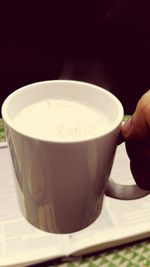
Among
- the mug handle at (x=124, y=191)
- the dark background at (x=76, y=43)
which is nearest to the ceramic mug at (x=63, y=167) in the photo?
the mug handle at (x=124, y=191)

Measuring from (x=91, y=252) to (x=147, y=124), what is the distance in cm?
22

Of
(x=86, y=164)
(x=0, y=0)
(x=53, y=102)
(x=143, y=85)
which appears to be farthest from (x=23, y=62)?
(x=86, y=164)

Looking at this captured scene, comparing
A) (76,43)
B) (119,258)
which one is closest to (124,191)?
(119,258)

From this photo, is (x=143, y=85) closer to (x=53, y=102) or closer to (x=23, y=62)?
(x=23, y=62)

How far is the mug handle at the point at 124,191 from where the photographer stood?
0.47 metres

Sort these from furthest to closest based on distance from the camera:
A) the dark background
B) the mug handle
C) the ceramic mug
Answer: the dark background → the mug handle → the ceramic mug

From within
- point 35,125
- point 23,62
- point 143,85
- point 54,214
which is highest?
point 35,125

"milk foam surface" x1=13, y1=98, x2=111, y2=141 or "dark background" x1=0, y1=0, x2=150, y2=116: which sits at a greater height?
"milk foam surface" x1=13, y1=98, x2=111, y2=141

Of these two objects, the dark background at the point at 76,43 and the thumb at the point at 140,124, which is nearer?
the thumb at the point at 140,124

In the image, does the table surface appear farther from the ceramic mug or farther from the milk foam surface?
the milk foam surface

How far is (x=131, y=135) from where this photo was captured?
0.40 meters

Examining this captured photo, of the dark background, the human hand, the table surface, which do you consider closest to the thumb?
the human hand

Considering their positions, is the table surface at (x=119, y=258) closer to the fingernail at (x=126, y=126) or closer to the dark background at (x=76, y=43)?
the fingernail at (x=126, y=126)

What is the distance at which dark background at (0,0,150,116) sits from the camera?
0.98 m
